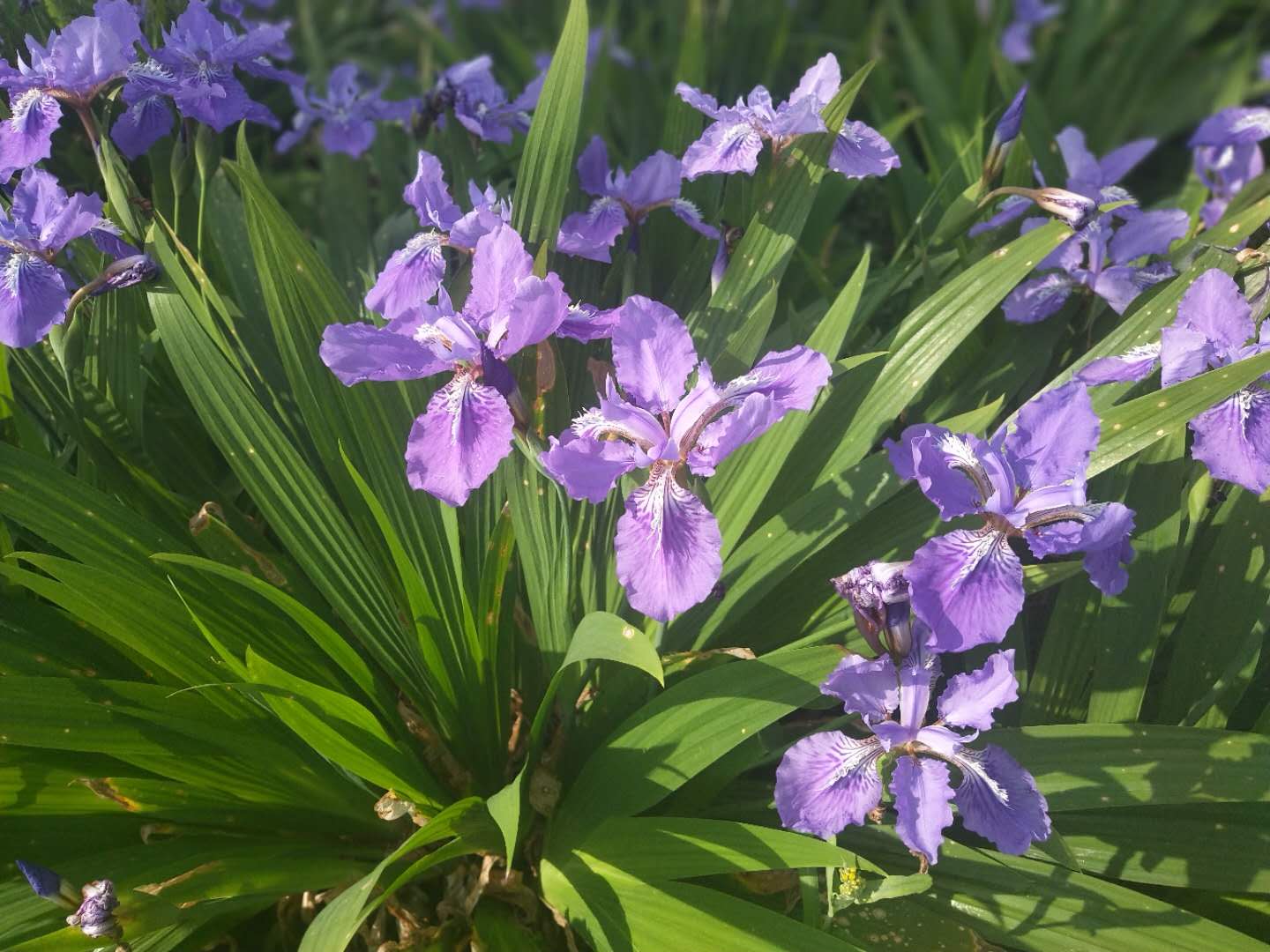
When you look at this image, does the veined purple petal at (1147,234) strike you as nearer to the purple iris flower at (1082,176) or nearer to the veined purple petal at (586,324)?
the purple iris flower at (1082,176)

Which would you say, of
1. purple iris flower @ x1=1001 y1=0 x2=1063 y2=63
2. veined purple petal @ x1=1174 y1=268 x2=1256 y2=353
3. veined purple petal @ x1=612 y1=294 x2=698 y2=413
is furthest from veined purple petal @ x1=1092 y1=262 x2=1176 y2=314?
purple iris flower @ x1=1001 y1=0 x2=1063 y2=63

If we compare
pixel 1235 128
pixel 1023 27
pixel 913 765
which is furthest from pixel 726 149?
pixel 1023 27

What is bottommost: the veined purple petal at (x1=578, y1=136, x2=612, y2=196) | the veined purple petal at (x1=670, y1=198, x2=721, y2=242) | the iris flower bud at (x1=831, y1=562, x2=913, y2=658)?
the iris flower bud at (x1=831, y1=562, x2=913, y2=658)

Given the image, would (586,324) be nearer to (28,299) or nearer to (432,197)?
(432,197)

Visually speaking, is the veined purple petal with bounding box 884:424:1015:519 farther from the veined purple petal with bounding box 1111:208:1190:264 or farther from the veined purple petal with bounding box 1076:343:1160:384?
the veined purple petal with bounding box 1111:208:1190:264

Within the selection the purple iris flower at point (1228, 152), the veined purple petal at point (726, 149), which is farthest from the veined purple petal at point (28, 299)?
the purple iris flower at point (1228, 152)

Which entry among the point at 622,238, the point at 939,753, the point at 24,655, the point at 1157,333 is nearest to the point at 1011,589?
the point at 939,753

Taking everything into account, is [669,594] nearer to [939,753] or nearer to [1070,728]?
[939,753]
